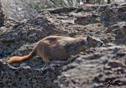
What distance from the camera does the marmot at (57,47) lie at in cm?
459

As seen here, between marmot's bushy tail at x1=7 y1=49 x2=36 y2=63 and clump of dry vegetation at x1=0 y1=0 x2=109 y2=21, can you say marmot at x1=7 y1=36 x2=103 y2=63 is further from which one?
clump of dry vegetation at x1=0 y1=0 x2=109 y2=21

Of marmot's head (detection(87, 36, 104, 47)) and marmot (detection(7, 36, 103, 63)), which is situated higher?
marmot's head (detection(87, 36, 104, 47))

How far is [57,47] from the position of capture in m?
4.76

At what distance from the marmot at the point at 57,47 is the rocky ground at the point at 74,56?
179 mm

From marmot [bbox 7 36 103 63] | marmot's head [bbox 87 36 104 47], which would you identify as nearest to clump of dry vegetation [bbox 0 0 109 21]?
marmot [bbox 7 36 103 63]

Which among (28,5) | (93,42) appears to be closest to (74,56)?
(93,42)

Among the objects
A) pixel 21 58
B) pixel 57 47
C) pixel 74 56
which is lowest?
pixel 21 58

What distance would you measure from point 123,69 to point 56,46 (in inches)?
92.9

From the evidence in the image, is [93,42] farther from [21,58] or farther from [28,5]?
[28,5]

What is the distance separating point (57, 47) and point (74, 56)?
5.31 feet

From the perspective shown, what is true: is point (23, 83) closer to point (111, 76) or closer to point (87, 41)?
point (87, 41)

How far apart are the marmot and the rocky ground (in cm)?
18

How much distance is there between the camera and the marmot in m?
4.59

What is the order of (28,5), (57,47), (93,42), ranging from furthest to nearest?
(28,5)
(57,47)
(93,42)
